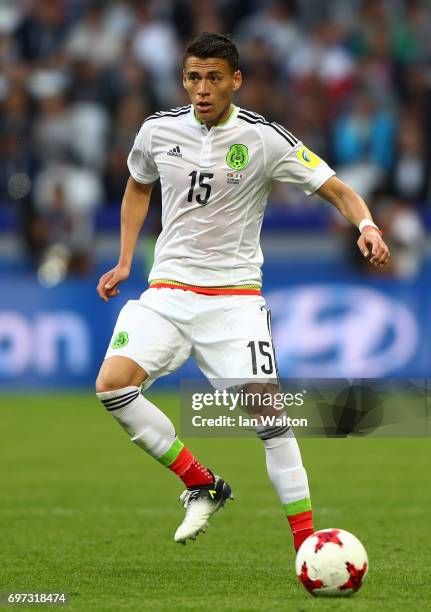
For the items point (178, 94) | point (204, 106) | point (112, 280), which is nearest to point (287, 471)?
point (112, 280)

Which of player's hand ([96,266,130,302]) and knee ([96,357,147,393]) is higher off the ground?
player's hand ([96,266,130,302])

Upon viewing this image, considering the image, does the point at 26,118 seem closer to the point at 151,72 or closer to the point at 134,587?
the point at 151,72

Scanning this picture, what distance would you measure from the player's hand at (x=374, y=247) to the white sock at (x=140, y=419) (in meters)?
1.30

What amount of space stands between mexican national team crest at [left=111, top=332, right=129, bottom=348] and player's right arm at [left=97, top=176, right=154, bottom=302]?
0.35 m

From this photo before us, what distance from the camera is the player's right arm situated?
695cm

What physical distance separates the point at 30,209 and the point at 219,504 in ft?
32.5

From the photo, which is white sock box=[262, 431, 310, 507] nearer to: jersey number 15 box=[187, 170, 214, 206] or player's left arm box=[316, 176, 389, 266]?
player's left arm box=[316, 176, 389, 266]

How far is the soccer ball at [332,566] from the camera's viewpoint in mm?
5930

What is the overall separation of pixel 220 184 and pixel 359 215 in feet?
2.27

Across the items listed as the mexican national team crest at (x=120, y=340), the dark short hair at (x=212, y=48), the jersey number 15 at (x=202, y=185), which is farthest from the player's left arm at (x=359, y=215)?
the mexican national team crest at (x=120, y=340)

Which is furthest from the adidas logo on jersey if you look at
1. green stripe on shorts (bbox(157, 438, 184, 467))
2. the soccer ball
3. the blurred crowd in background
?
the blurred crowd in background

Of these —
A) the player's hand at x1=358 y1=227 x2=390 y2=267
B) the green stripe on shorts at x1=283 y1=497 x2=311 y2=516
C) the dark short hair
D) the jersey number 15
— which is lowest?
the green stripe on shorts at x1=283 y1=497 x2=311 y2=516

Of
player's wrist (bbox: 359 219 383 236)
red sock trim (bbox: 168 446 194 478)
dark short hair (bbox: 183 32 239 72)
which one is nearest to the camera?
player's wrist (bbox: 359 219 383 236)

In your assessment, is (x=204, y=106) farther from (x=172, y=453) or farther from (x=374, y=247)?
(x=172, y=453)
